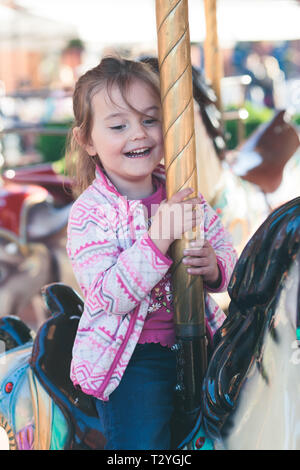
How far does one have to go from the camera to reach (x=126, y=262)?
1.15 meters

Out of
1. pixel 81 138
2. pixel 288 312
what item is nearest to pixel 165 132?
pixel 81 138

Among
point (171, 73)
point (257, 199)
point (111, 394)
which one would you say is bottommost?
point (111, 394)

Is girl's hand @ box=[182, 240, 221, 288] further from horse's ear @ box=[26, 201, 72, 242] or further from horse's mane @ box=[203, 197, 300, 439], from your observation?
horse's ear @ box=[26, 201, 72, 242]

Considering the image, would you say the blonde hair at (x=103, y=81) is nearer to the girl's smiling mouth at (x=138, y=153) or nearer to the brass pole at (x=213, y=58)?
the girl's smiling mouth at (x=138, y=153)

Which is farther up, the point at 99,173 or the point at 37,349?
the point at 99,173

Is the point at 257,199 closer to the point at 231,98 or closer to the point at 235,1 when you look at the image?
the point at 235,1

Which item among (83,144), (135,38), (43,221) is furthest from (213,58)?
(135,38)

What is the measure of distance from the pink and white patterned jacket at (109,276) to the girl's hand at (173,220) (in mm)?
20

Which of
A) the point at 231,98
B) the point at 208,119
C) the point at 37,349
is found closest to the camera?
the point at 37,349

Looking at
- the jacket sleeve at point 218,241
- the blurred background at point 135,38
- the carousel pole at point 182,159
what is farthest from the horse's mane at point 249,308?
the blurred background at point 135,38

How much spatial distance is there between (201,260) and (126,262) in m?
0.16

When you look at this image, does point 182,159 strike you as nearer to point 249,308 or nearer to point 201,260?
point 201,260

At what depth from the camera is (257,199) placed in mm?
2721

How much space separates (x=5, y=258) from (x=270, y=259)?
264cm
